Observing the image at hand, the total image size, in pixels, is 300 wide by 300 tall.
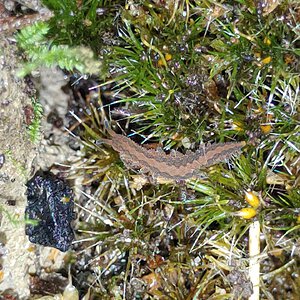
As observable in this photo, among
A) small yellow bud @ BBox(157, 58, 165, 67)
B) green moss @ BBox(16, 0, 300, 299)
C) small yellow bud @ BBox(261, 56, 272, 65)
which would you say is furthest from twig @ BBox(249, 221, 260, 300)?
small yellow bud @ BBox(157, 58, 165, 67)

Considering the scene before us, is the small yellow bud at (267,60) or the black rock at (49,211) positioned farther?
the black rock at (49,211)

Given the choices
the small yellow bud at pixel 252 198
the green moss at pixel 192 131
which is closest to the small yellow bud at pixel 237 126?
the green moss at pixel 192 131

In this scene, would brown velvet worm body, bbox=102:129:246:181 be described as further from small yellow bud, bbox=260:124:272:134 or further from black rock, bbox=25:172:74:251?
black rock, bbox=25:172:74:251

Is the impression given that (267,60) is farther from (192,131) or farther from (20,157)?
(20,157)

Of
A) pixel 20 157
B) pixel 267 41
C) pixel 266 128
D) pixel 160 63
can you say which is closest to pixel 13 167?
pixel 20 157

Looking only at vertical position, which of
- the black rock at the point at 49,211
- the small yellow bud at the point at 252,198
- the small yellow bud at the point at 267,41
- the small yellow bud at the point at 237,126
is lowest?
the black rock at the point at 49,211

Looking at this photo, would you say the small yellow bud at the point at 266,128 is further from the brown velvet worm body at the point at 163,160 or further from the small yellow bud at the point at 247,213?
the small yellow bud at the point at 247,213
